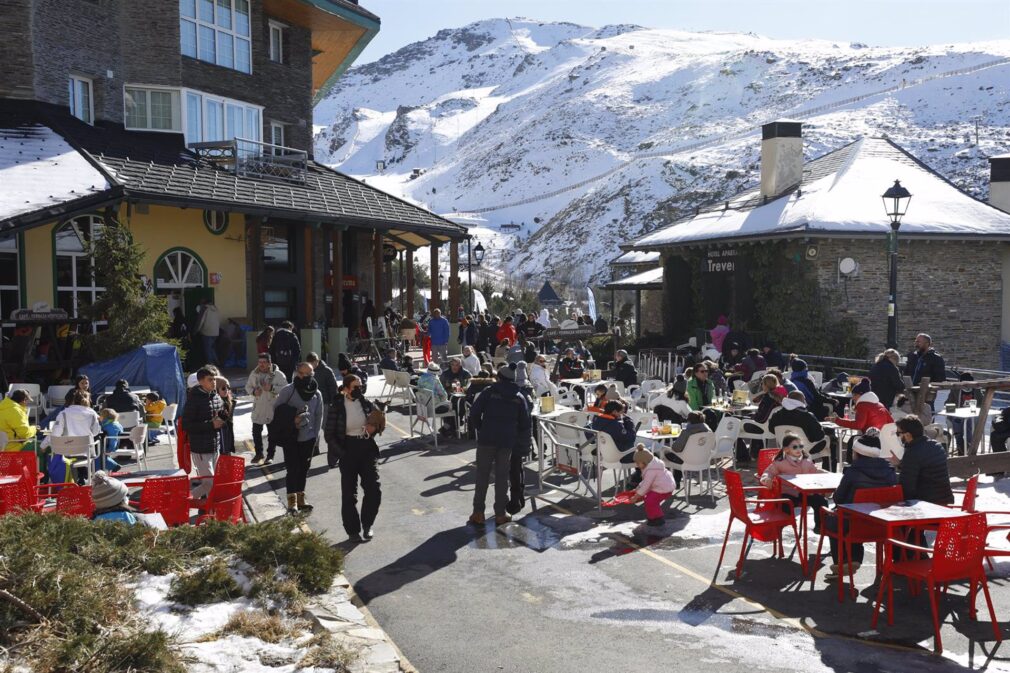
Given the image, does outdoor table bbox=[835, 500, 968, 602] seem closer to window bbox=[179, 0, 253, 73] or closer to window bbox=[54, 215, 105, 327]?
window bbox=[54, 215, 105, 327]

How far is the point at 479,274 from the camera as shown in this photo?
8244 cm

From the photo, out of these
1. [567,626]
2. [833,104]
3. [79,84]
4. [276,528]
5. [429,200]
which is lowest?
[567,626]

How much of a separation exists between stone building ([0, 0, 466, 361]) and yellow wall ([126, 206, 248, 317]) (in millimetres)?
34

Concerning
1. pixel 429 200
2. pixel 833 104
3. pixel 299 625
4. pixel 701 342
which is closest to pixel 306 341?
pixel 701 342

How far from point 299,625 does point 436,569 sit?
6.88 feet

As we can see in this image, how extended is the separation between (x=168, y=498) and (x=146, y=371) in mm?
8029

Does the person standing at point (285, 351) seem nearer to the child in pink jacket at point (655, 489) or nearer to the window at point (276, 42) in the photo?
the child in pink jacket at point (655, 489)

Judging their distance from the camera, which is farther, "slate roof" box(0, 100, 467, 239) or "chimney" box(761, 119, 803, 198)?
"chimney" box(761, 119, 803, 198)

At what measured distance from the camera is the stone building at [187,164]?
65.5ft

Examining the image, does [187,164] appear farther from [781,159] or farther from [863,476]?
[863,476]

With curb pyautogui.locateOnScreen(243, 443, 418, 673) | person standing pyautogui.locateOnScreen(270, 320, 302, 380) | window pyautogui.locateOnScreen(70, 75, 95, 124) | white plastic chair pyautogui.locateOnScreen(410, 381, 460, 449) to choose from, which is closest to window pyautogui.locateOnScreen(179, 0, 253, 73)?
window pyautogui.locateOnScreen(70, 75, 95, 124)

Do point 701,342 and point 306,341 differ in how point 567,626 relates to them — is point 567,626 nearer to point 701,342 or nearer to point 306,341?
point 306,341

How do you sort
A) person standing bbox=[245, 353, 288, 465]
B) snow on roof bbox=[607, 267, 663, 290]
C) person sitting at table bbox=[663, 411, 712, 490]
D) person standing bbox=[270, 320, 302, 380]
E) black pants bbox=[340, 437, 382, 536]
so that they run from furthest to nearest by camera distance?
snow on roof bbox=[607, 267, 663, 290] < person standing bbox=[270, 320, 302, 380] < person standing bbox=[245, 353, 288, 465] < person sitting at table bbox=[663, 411, 712, 490] < black pants bbox=[340, 437, 382, 536]

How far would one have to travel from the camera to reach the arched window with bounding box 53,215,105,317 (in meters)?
20.6
